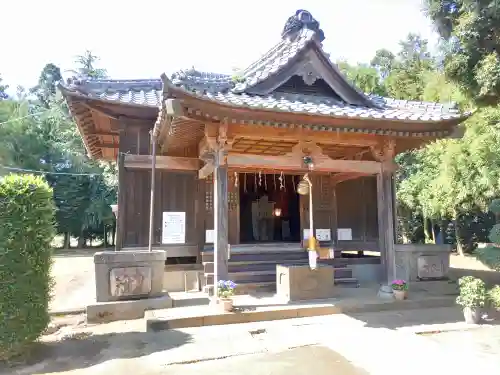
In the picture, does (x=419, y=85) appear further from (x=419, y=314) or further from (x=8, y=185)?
(x=8, y=185)

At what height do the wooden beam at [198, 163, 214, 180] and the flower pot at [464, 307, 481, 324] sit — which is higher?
the wooden beam at [198, 163, 214, 180]

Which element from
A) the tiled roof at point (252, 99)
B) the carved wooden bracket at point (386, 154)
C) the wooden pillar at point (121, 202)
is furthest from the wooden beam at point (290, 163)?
the wooden pillar at point (121, 202)

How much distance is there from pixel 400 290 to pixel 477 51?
5.69 m

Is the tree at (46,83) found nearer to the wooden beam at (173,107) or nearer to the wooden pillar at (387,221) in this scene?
the wooden beam at (173,107)

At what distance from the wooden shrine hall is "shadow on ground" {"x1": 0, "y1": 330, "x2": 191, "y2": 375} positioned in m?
1.96

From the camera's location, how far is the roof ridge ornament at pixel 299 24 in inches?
384

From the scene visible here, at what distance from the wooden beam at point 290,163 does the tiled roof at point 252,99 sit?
1.09m

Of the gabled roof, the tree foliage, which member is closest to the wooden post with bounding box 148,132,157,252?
the gabled roof

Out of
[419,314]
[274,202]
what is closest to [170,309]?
[419,314]

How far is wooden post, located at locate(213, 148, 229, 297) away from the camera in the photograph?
7.24m

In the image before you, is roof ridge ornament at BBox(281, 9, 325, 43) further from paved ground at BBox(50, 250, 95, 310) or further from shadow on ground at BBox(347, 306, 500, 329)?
paved ground at BBox(50, 250, 95, 310)

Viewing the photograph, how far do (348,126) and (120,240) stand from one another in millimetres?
5665

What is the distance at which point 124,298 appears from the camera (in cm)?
718

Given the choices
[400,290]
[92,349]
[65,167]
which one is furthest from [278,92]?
[65,167]
